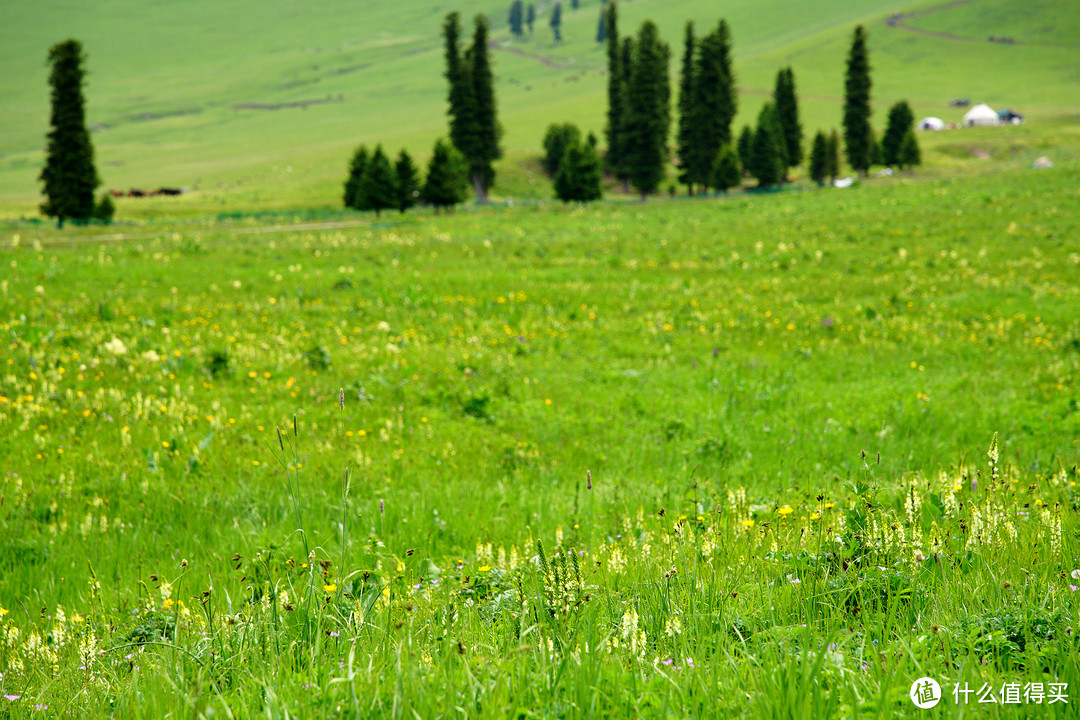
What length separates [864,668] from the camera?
2.62 metres

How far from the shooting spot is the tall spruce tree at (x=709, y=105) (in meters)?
75.5

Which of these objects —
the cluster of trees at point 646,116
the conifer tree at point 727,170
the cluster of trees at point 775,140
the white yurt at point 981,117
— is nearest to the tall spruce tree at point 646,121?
the cluster of trees at point 646,116

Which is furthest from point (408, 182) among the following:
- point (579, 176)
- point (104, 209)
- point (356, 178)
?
point (104, 209)

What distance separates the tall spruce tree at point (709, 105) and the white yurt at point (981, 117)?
83.7 metres

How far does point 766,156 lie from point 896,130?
25.9 metres

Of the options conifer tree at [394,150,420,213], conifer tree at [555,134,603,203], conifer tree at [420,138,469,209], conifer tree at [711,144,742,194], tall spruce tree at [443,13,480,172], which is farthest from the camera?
conifer tree at [711,144,742,194]

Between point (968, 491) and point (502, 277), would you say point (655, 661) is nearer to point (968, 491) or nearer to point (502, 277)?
point (968, 491)

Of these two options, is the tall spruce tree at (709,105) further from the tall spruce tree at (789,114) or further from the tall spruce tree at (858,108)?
the tall spruce tree at (789,114)

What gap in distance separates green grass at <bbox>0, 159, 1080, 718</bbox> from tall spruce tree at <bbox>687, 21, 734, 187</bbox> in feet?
198

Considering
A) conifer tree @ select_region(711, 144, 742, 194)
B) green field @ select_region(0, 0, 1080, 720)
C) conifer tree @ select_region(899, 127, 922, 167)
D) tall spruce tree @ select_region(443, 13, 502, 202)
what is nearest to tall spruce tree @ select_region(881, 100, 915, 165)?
conifer tree @ select_region(899, 127, 922, 167)

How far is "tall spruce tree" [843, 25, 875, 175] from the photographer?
80812mm

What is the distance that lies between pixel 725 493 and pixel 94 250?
27.4 m

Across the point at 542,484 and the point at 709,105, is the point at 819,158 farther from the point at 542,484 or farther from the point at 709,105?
the point at 542,484

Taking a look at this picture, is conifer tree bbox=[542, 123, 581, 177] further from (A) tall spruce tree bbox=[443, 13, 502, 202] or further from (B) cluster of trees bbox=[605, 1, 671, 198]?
(A) tall spruce tree bbox=[443, 13, 502, 202]
